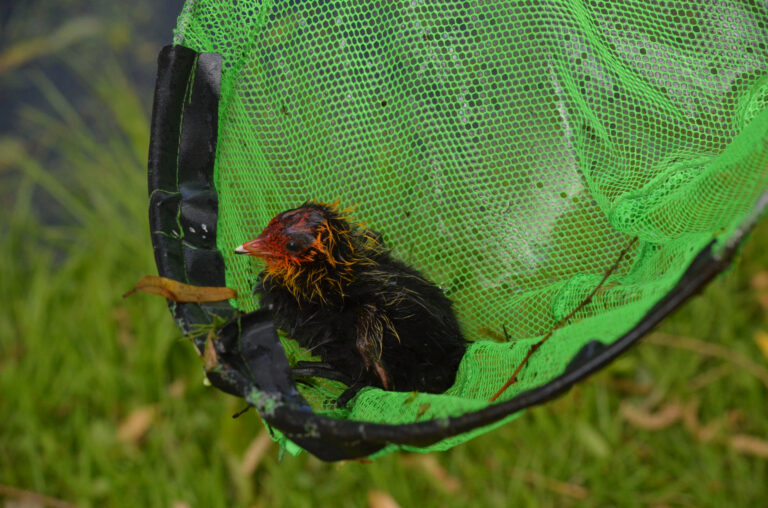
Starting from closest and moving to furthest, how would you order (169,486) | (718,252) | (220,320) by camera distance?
(718,252)
(220,320)
(169,486)

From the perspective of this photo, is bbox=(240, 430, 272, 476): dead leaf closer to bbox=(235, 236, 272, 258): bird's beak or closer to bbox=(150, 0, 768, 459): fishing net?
bbox=(150, 0, 768, 459): fishing net

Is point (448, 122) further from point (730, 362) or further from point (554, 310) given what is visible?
point (730, 362)

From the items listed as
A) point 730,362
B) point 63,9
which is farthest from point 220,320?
point 63,9

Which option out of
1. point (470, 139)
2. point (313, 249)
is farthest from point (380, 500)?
point (470, 139)

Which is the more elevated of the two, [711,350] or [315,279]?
[315,279]

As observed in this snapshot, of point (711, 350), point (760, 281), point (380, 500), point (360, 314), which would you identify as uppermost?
point (360, 314)

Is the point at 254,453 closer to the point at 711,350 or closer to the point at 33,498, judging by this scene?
the point at 33,498
